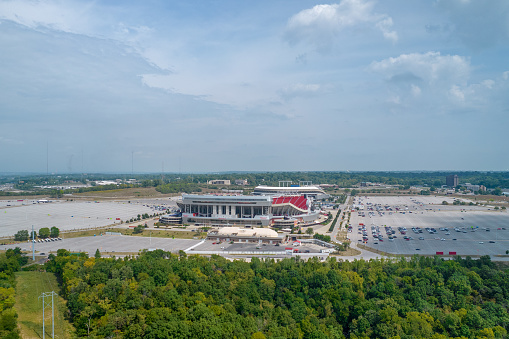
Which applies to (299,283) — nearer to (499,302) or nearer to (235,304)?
(235,304)

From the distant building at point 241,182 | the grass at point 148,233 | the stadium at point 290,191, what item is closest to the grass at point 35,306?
the grass at point 148,233

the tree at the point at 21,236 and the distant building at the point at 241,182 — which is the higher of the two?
the distant building at the point at 241,182

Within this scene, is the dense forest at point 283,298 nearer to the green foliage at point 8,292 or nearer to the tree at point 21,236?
the green foliage at point 8,292

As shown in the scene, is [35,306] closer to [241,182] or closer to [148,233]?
[148,233]

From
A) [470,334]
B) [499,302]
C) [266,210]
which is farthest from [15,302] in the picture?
[266,210]

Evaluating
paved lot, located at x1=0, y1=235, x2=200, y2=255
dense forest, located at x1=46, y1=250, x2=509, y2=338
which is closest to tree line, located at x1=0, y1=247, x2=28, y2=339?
dense forest, located at x1=46, y1=250, x2=509, y2=338

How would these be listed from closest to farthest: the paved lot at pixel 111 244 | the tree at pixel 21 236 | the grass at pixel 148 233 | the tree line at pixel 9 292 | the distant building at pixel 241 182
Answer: the tree line at pixel 9 292
the paved lot at pixel 111 244
the tree at pixel 21 236
the grass at pixel 148 233
the distant building at pixel 241 182
